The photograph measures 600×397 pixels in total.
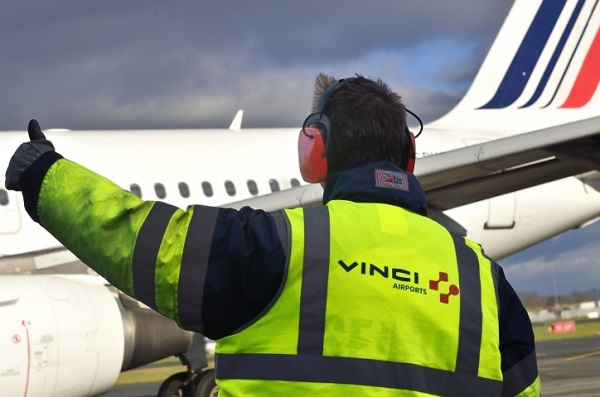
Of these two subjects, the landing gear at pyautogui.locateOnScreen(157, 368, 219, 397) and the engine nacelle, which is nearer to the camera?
the engine nacelle

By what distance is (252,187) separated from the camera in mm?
10734

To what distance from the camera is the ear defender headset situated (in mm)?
2092

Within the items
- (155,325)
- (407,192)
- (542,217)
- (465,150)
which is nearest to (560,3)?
(542,217)

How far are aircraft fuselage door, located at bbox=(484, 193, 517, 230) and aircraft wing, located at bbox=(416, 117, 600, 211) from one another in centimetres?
225

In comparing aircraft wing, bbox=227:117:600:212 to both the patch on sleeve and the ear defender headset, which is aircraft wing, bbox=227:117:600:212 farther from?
the patch on sleeve

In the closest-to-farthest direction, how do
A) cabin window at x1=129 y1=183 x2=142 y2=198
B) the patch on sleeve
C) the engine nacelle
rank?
1. the patch on sleeve
2. the engine nacelle
3. cabin window at x1=129 y1=183 x2=142 y2=198

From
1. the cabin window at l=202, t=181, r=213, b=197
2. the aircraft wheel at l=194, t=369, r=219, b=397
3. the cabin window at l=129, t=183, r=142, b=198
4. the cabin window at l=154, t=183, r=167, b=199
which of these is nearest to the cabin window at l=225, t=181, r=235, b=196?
the cabin window at l=202, t=181, r=213, b=197

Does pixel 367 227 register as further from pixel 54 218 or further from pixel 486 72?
pixel 486 72

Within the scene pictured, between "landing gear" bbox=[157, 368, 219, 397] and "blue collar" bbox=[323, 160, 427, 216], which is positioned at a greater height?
"blue collar" bbox=[323, 160, 427, 216]

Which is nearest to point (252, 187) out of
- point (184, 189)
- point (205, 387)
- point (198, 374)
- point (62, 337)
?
point (184, 189)

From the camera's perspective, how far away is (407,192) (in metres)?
2.04

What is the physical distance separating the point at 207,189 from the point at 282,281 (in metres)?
8.68

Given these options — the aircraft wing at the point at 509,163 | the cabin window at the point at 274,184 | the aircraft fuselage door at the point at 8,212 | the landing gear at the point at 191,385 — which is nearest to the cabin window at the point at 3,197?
the aircraft fuselage door at the point at 8,212

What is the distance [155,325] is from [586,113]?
7559 millimetres
